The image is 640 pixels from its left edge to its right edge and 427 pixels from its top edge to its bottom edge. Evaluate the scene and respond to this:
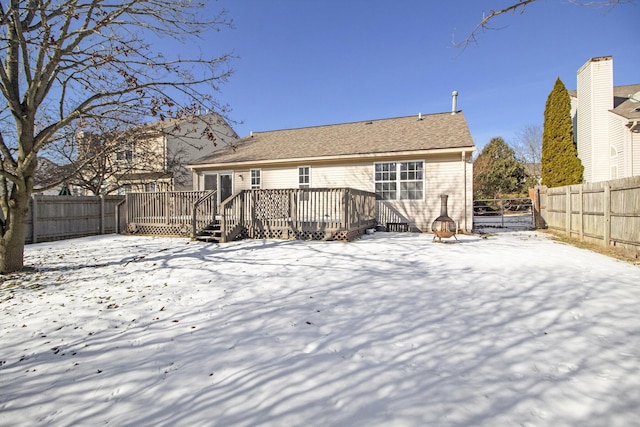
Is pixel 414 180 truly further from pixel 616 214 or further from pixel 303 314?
pixel 303 314

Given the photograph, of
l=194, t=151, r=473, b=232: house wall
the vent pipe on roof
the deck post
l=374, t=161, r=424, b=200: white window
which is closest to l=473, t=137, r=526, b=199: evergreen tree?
the vent pipe on roof

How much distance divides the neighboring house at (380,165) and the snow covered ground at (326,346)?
6124 millimetres

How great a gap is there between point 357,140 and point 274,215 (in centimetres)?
605

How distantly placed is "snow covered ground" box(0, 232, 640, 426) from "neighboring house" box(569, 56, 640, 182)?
34.8ft

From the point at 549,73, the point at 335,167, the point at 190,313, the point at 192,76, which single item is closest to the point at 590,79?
the point at 549,73

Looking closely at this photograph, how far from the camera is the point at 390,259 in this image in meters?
6.82

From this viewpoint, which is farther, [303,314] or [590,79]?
[590,79]

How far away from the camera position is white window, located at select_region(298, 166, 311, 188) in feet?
45.5

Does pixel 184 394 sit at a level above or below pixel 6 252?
below

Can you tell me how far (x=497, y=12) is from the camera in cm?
310

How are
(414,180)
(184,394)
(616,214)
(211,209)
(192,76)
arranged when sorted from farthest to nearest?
(414,180), (211,209), (616,214), (192,76), (184,394)

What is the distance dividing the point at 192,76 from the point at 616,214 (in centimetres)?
1016

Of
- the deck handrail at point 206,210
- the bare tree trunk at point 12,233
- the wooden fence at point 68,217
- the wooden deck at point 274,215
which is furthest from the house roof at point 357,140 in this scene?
the bare tree trunk at point 12,233

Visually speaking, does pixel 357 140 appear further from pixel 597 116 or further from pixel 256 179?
pixel 597 116
